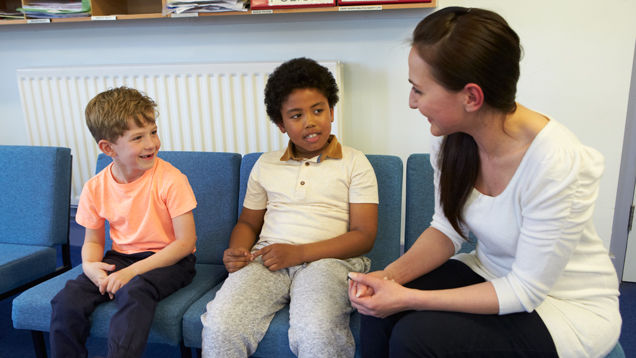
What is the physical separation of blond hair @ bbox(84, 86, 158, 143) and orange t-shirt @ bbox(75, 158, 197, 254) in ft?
0.52

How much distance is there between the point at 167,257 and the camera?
4.18ft

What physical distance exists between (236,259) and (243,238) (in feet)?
0.46

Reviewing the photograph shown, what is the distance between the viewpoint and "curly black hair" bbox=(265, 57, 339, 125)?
4.55 ft

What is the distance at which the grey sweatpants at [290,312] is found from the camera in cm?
102

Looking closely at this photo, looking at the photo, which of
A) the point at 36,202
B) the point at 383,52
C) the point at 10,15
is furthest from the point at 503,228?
the point at 10,15

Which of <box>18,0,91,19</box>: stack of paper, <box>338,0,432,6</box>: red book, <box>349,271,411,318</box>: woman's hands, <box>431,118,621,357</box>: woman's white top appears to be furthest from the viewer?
<box>18,0,91,19</box>: stack of paper

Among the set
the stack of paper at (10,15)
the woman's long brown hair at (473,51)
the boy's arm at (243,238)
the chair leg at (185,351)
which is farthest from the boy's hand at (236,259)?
the stack of paper at (10,15)

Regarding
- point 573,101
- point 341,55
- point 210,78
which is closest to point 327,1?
point 341,55

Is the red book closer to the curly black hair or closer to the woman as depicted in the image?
the curly black hair

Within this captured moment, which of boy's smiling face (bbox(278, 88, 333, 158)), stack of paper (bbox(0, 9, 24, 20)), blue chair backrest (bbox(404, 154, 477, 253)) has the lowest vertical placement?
blue chair backrest (bbox(404, 154, 477, 253))

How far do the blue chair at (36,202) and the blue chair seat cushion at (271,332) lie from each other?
31.3 inches

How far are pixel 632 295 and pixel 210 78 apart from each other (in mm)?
2234

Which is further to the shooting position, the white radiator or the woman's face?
the white radiator

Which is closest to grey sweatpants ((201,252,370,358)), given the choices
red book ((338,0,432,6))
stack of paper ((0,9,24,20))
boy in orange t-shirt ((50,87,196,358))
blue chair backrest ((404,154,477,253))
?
boy in orange t-shirt ((50,87,196,358))
